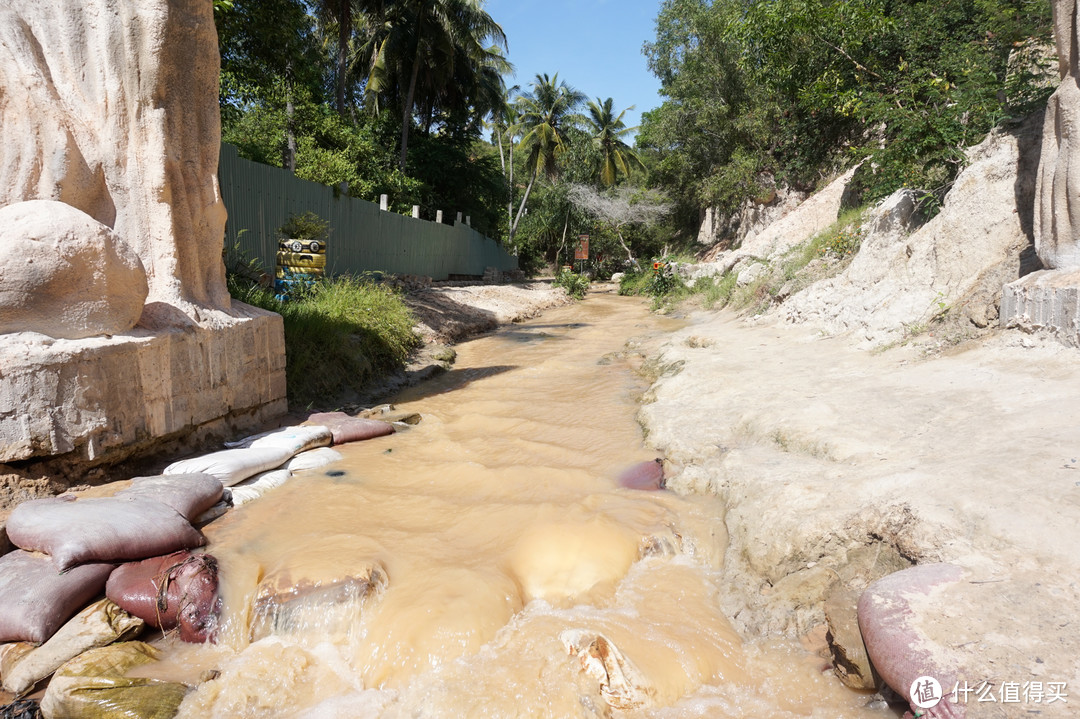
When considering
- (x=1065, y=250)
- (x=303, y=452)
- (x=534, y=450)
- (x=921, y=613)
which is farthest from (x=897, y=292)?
(x=303, y=452)

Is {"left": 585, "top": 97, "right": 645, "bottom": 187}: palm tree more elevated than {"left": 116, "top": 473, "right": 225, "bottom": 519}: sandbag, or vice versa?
{"left": 585, "top": 97, "right": 645, "bottom": 187}: palm tree

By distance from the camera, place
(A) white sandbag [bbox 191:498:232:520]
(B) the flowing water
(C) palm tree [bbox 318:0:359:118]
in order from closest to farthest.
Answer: (B) the flowing water
(A) white sandbag [bbox 191:498:232:520]
(C) palm tree [bbox 318:0:359:118]

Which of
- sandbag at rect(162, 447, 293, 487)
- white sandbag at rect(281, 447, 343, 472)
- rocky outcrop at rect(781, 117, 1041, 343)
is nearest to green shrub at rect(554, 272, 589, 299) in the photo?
rocky outcrop at rect(781, 117, 1041, 343)

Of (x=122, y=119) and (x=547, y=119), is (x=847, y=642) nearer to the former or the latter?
(x=122, y=119)

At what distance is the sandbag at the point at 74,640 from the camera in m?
2.71

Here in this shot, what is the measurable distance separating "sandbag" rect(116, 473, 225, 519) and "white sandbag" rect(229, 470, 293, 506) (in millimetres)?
144

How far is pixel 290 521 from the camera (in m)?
4.06

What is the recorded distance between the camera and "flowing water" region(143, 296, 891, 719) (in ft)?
8.65

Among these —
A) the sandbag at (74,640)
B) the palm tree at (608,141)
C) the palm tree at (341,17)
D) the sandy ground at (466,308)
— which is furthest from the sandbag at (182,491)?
the palm tree at (608,141)

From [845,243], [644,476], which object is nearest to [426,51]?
[845,243]

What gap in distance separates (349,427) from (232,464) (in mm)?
1302

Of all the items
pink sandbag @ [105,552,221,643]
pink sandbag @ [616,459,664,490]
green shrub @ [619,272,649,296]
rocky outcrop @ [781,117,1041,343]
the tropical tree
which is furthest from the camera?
green shrub @ [619,272,649,296]

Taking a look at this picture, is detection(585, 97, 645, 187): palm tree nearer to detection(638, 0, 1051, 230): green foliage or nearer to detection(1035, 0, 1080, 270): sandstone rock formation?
detection(638, 0, 1051, 230): green foliage

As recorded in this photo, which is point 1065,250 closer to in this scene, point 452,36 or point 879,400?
point 879,400
